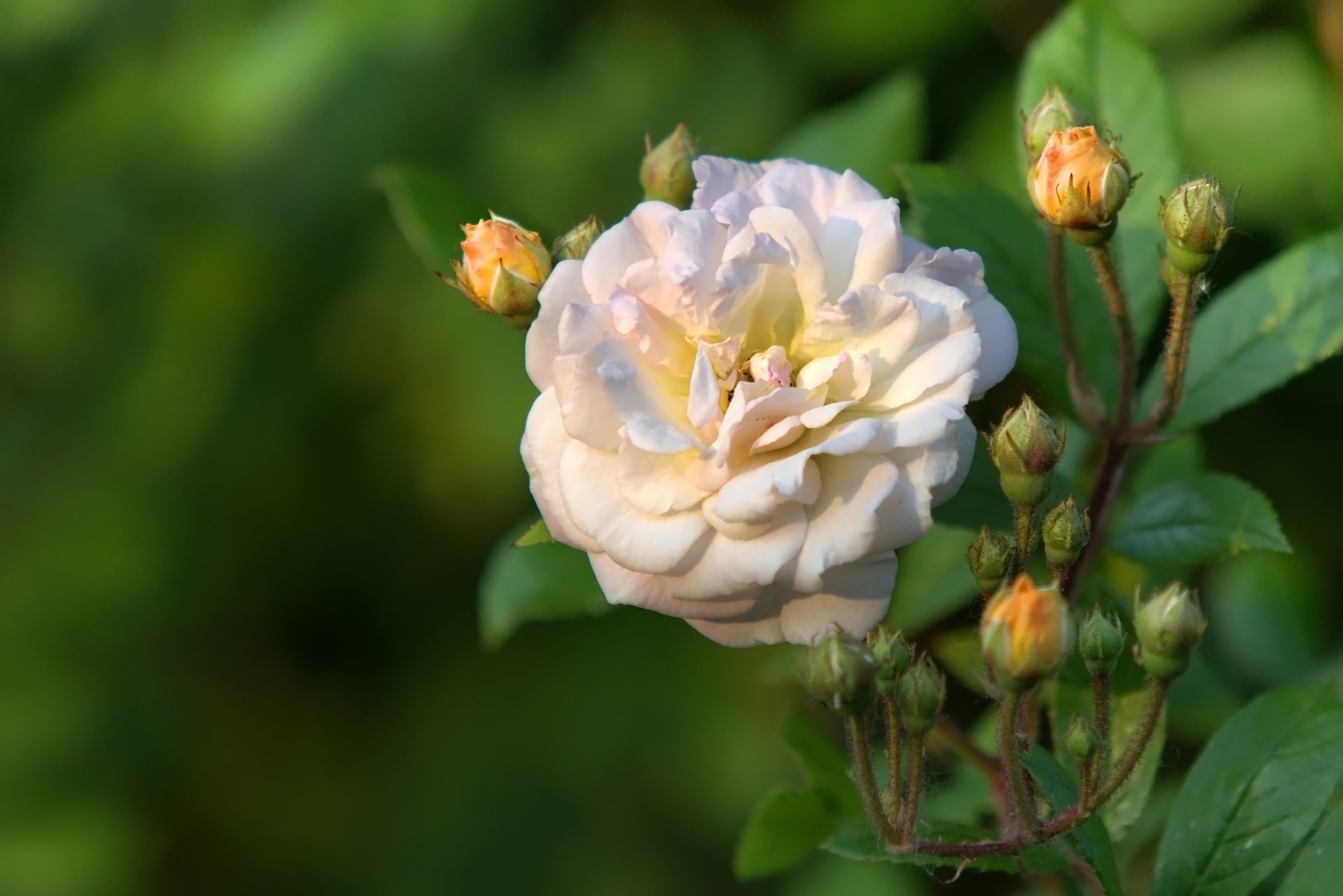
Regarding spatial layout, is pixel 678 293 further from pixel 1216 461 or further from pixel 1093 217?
pixel 1216 461

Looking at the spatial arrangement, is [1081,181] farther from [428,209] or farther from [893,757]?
[428,209]

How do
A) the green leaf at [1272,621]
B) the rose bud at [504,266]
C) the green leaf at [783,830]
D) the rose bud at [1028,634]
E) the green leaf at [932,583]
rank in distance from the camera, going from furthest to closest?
1. the green leaf at [1272,621]
2. the green leaf at [932,583]
3. the green leaf at [783,830]
4. the rose bud at [504,266]
5. the rose bud at [1028,634]

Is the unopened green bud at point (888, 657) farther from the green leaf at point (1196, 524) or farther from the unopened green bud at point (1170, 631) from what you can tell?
the green leaf at point (1196, 524)

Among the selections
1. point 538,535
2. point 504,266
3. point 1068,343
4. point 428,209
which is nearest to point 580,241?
point 504,266

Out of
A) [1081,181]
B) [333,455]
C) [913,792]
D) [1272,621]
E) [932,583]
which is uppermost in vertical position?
[1081,181]

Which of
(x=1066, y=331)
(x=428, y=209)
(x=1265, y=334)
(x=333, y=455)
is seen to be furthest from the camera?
(x=333, y=455)

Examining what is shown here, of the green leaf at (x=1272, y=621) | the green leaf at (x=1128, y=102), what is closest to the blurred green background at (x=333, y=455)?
the green leaf at (x=1272, y=621)
